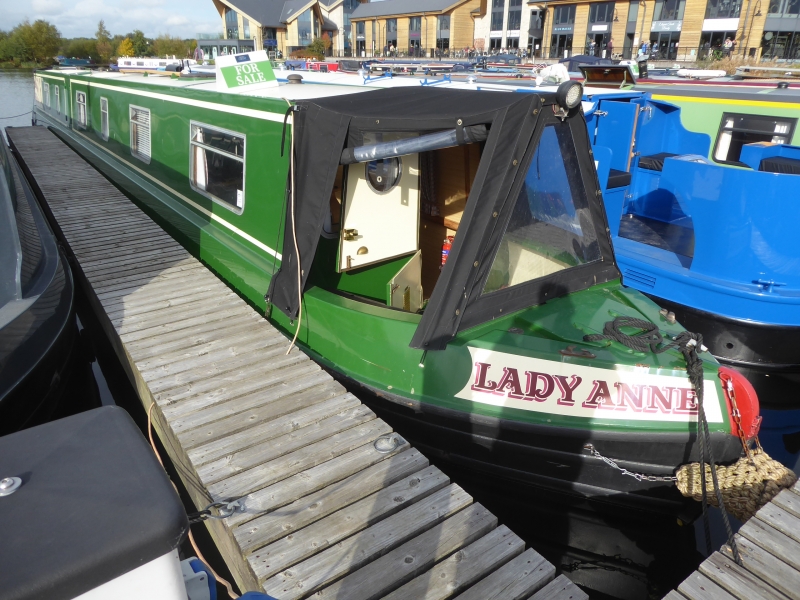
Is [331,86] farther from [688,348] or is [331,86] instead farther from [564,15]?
[564,15]

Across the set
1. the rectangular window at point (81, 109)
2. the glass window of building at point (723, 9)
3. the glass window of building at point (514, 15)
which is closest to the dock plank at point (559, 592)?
the rectangular window at point (81, 109)

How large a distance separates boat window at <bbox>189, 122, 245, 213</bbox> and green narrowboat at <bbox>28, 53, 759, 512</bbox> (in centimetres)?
5

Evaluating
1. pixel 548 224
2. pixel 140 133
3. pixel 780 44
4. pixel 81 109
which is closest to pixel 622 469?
pixel 548 224

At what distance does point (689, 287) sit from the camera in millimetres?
5426

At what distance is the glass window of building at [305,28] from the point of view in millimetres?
49844

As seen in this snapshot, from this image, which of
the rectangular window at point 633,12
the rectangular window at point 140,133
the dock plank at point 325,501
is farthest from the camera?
the rectangular window at point 633,12

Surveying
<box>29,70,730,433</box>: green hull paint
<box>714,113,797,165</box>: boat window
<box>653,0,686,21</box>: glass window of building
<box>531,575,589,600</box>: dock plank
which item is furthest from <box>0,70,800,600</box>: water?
<box>653,0,686,21</box>: glass window of building

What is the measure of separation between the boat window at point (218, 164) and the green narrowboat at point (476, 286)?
0.05 meters

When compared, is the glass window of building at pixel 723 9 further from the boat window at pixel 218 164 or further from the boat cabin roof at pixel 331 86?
the boat window at pixel 218 164

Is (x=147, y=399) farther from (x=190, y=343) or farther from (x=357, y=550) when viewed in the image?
(x=357, y=550)

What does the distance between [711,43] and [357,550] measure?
145 ft

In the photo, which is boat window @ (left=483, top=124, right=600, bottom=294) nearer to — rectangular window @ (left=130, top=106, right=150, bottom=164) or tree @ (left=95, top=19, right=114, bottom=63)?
rectangular window @ (left=130, top=106, right=150, bottom=164)

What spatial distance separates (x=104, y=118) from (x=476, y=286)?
332 inches

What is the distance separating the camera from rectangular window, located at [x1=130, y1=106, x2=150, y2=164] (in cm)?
732
